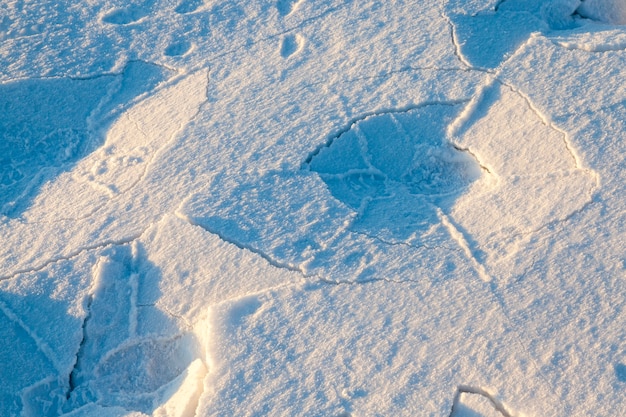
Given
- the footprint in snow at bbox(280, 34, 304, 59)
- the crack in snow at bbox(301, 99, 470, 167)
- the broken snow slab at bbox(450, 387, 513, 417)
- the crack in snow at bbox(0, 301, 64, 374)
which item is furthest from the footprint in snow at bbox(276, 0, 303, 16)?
the broken snow slab at bbox(450, 387, 513, 417)

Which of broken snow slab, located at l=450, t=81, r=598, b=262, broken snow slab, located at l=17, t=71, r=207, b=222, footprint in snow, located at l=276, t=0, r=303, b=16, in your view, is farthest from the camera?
footprint in snow, located at l=276, t=0, r=303, b=16

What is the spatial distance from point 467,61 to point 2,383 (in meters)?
1.59

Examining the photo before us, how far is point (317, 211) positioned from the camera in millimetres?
1903

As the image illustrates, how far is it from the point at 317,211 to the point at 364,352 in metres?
0.44

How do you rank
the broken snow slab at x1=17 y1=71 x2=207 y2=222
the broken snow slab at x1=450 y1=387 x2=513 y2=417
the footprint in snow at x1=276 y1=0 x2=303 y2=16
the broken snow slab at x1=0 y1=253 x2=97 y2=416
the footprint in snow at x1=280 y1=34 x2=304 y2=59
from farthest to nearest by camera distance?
the footprint in snow at x1=276 y1=0 x2=303 y2=16 → the footprint in snow at x1=280 y1=34 x2=304 y2=59 → the broken snow slab at x1=17 y1=71 x2=207 y2=222 → the broken snow slab at x1=0 y1=253 x2=97 y2=416 → the broken snow slab at x1=450 y1=387 x2=513 y2=417

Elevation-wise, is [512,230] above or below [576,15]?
below

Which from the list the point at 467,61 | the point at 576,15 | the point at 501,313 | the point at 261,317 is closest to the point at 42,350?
the point at 261,317

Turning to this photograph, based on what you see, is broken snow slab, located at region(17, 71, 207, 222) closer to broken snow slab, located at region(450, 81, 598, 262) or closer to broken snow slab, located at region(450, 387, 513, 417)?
broken snow slab, located at region(450, 81, 598, 262)

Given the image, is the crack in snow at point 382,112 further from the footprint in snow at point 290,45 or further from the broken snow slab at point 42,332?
the broken snow slab at point 42,332

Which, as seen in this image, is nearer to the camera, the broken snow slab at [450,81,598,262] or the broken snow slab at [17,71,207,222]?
the broken snow slab at [450,81,598,262]

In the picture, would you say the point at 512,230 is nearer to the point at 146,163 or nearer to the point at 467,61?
the point at 467,61

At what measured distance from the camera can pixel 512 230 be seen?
5.92 ft

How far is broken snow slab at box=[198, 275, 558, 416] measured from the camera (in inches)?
60.6

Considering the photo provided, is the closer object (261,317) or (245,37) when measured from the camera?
(261,317)
